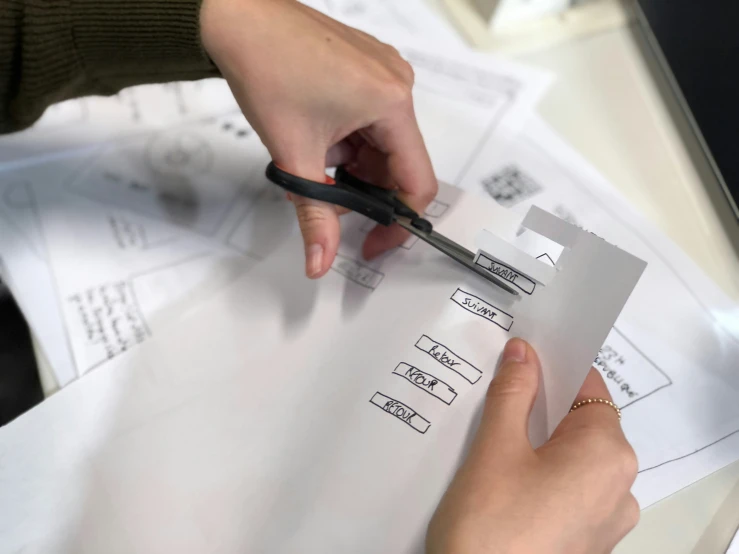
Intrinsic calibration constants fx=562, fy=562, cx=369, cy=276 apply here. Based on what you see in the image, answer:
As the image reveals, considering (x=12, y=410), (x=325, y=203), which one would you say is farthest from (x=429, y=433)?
(x=12, y=410)

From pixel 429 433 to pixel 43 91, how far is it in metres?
0.42

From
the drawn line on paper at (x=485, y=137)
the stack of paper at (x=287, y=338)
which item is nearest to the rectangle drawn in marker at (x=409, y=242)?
the stack of paper at (x=287, y=338)

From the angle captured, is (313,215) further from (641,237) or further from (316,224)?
(641,237)

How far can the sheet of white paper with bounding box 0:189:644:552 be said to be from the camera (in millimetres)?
349

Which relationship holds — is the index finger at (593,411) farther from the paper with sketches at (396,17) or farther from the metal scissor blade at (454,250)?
the paper with sketches at (396,17)

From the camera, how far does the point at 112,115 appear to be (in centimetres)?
59

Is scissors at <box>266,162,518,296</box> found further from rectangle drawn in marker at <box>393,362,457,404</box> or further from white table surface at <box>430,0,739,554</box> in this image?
white table surface at <box>430,0,739,554</box>

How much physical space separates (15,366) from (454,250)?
1.15ft

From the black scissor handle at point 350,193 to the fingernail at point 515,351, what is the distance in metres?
0.12

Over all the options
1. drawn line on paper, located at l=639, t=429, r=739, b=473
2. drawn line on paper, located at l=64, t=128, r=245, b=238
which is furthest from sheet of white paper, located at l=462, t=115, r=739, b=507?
drawn line on paper, located at l=64, t=128, r=245, b=238

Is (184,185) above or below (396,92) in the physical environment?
below

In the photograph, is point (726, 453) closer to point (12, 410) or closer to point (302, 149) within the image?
point (302, 149)

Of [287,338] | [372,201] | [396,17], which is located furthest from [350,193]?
[396,17]

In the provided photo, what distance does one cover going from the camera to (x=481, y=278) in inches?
15.5
